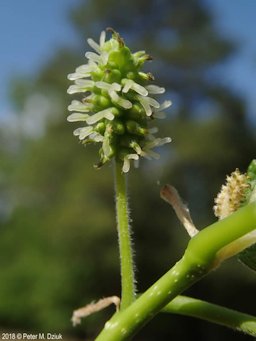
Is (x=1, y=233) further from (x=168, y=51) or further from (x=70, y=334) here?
(x=168, y=51)

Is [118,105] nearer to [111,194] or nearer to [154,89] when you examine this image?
[154,89]

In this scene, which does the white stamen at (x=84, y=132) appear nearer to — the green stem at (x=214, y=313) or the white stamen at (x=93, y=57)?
the white stamen at (x=93, y=57)

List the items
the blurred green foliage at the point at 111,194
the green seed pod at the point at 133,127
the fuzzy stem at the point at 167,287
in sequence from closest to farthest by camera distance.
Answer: the fuzzy stem at the point at 167,287 → the green seed pod at the point at 133,127 → the blurred green foliage at the point at 111,194

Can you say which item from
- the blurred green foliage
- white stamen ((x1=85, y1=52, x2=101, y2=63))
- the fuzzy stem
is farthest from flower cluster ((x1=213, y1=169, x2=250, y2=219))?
the blurred green foliage

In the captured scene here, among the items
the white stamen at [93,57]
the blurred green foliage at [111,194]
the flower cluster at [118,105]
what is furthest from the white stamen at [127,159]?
the blurred green foliage at [111,194]

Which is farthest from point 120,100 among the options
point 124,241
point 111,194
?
point 111,194

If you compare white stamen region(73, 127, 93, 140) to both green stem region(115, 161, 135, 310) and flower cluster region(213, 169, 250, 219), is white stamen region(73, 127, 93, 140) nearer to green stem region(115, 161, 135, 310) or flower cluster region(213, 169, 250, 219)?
green stem region(115, 161, 135, 310)

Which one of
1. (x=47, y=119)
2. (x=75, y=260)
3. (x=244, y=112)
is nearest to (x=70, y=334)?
(x=75, y=260)
